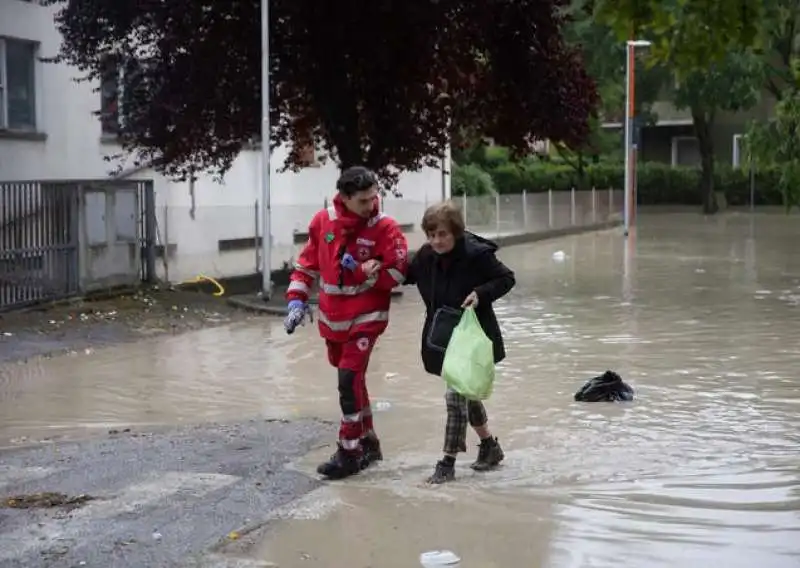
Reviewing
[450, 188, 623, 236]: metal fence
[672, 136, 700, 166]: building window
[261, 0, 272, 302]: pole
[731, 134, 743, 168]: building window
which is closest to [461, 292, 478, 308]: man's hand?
[731, 134, 743, 168]: building window

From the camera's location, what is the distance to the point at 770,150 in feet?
26.3

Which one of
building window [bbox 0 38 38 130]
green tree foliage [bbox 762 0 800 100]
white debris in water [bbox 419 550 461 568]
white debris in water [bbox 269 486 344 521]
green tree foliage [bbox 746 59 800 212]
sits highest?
building window [bbox 0 38 38 130]

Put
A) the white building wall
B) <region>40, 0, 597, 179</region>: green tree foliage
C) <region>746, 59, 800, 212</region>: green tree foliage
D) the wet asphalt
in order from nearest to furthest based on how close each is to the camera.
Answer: the wet asphalt < <region>746, 59, 800, 212</region>: green tree foliage < <region>40, 0, 597, 179</region>: green tree foliage < the white building wall

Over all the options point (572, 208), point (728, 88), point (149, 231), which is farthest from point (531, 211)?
point (149, 231)

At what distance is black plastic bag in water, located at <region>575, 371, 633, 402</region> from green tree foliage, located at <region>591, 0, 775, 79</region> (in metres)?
3.56

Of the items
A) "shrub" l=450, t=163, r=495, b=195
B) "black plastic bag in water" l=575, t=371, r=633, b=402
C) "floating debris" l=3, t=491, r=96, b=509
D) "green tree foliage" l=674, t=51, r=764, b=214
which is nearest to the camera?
"floating debris" l=3, t=491, r=96, b=509

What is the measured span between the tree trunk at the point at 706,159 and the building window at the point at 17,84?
33.8 metres

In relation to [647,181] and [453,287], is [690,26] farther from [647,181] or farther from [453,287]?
[647,181]

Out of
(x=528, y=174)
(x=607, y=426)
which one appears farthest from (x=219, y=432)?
(x=528, y=174)

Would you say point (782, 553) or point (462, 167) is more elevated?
point (462, 167)

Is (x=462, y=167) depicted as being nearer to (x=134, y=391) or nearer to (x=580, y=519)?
(x=134, y=391)

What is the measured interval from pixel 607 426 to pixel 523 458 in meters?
1.17

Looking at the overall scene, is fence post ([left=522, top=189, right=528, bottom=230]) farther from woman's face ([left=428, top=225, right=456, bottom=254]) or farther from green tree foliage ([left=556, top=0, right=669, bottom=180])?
woman's face ([left=428, top=225, right=456, bottom=254])

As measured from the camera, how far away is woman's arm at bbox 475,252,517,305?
6.54 meters
